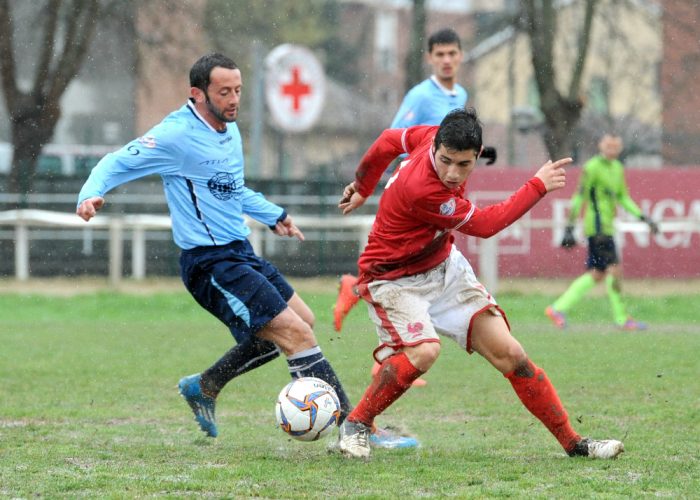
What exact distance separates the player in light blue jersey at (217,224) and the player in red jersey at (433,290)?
42 centimetres

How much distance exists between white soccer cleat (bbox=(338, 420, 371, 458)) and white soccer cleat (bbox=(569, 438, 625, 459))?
3.23ft

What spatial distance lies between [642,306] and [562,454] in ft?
31.0

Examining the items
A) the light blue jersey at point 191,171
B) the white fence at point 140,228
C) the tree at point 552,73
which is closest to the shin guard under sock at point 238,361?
the light blue jersey at point 191,171

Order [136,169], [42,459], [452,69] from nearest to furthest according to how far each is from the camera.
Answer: [42,459] < [136,169] < [452,69]

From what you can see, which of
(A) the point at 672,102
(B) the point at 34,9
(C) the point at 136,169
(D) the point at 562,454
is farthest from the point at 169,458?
(A) the point at 672,102

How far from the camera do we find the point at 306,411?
5.72 metres

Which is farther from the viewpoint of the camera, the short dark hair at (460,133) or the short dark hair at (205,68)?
the short dark hair at (205,68)

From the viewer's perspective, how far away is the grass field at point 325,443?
200 inches

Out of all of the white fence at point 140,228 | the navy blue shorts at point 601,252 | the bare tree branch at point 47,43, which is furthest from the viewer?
the bare tree branch at point 47,43

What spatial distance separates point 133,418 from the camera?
727 cm

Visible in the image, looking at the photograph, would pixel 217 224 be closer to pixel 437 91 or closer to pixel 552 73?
pixel 437 91

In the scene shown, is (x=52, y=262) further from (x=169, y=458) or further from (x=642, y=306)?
(x=169, y=458)

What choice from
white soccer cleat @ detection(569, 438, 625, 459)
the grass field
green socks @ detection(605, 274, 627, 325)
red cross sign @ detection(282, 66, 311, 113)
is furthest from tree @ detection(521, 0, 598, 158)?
white soccer cleat @ detection(569, 438, 625, 459)

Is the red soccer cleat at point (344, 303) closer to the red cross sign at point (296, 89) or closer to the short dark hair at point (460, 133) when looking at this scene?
the short dark hair at point (460, 133)
